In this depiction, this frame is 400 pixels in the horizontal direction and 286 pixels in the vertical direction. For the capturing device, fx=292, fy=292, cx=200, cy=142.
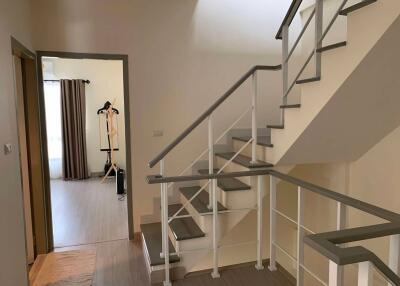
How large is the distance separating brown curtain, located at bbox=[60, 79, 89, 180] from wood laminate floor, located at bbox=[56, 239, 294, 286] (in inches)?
156

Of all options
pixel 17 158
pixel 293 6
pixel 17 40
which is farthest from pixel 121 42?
pixel 293 6

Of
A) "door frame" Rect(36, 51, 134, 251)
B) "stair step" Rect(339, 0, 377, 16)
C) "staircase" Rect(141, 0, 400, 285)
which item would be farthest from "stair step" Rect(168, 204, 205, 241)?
"stair step" Rect(339, 0, 377, 16)

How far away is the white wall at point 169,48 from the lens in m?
3.11

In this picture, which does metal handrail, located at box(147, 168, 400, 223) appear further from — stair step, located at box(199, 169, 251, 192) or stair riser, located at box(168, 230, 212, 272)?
stair riser, located at box(168, 230, 212, 272)

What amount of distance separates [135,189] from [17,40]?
6.10 ft

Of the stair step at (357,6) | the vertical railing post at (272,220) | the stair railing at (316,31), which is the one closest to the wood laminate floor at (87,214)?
the vertical railing post at (272,220)

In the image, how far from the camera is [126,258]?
116 inches

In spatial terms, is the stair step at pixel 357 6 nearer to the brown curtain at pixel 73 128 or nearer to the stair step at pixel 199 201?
the stair step at pixel 199 201

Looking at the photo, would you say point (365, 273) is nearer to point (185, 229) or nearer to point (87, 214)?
point (185, 229)

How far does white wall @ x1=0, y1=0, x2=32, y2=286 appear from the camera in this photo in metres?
1.95

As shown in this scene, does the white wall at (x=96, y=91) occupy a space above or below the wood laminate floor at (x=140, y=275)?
above

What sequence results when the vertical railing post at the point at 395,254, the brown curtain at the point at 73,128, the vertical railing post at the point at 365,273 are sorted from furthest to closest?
the brown curtain at the point at 73,128 → the vertical railing post at the point at 395,254 → the vertical railing post at the point at 365,273

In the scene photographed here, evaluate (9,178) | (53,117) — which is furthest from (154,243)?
(53,117)

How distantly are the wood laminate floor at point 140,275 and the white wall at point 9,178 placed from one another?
2.24 feet
